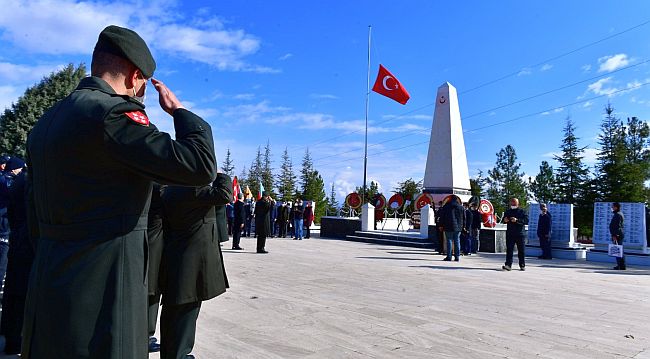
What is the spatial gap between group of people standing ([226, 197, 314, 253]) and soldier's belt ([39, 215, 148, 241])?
40.1 feet

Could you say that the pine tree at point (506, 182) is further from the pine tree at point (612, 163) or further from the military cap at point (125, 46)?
the military cap at point (125, 46)

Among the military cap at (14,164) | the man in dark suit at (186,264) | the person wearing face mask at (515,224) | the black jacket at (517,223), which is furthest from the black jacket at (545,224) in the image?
the military cap at (14,164)

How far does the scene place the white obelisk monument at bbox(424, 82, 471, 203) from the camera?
84.2ft

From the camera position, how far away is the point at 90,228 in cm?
156

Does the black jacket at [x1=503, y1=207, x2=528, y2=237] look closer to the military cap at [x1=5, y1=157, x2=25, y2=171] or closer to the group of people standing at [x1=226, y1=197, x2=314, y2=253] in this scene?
the group of people standing at [x1=226, y1=197, x2=314, y2=253]

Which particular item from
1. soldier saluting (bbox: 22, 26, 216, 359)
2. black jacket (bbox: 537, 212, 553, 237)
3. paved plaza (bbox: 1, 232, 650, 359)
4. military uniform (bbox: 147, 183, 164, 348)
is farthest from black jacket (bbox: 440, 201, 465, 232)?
soldier saluting (bbox: 22, 26, 216, 359)

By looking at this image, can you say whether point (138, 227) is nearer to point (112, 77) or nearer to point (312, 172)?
point (112, 77)

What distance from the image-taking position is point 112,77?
176cm

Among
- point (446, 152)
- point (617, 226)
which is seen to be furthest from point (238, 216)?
point (446, 152)

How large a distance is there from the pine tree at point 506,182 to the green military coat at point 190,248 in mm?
55910

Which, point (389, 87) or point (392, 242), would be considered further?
point (389, 87)

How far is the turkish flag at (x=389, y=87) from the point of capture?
976 inches

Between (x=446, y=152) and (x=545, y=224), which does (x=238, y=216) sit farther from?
(x=446, y=152)

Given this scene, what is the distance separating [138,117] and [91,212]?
378mm
